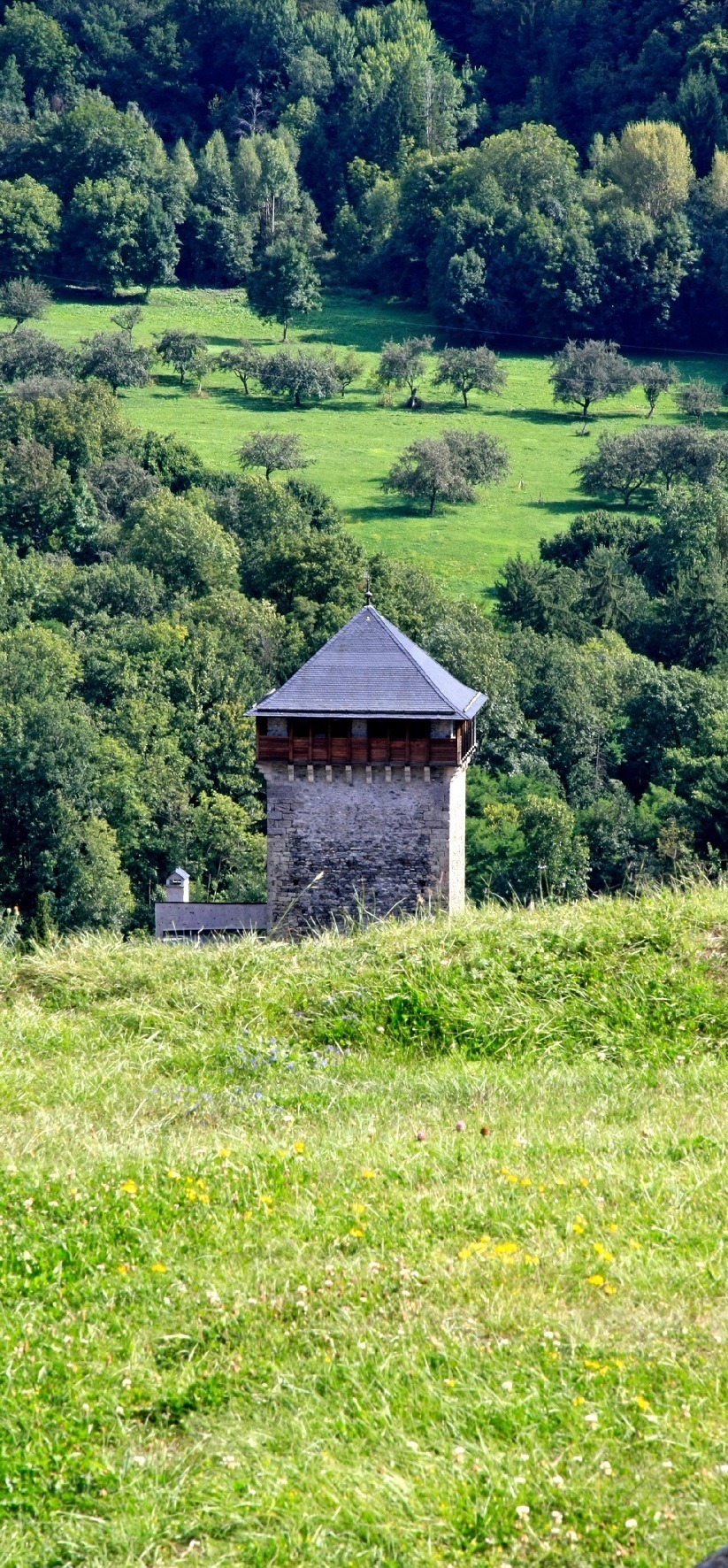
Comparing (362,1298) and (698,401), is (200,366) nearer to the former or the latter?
(698,401)

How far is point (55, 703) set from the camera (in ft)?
140

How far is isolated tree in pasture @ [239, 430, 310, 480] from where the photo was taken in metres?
62.7

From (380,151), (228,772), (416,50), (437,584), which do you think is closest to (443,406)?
(437,584)

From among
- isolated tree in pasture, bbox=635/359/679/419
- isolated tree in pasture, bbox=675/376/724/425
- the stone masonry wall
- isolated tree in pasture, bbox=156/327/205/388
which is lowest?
the stone masonry wall

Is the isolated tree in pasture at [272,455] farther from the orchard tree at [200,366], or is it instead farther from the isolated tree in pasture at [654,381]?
the isolated tree in pasture at [654,381]

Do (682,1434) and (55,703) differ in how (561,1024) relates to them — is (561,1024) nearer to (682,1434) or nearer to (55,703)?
(682,1434)

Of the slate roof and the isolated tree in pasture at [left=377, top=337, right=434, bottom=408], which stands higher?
the isolated tree in pasture at [left=377, top=337, right=434, bottom=408]

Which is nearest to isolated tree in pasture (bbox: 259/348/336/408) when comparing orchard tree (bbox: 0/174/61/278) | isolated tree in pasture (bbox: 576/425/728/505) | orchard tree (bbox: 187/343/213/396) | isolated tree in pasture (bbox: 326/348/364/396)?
isolated tree in pasture (bbox: 326/348/364/396)

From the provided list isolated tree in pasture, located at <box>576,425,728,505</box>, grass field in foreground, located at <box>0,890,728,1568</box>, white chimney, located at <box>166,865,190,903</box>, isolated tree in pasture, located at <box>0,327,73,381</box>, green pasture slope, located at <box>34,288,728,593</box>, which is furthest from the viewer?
isolated tree in pasture, located at <box>0,327,73,381</box>

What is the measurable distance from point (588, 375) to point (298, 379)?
13151 millimetres

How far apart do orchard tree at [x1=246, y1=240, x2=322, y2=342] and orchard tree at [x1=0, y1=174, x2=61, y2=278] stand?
14827 mm

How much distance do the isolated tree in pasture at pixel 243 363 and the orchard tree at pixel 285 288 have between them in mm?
10485

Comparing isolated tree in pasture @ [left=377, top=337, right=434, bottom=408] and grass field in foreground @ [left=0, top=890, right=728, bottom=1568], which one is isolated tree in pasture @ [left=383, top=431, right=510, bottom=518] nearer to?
isolated tree in pasture @ [left=377, top=337, right=434, bottom=408]

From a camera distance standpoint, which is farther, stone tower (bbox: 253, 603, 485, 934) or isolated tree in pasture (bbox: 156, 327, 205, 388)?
isolated tree in pasture (bbox: 156, 327, 205, 388)
